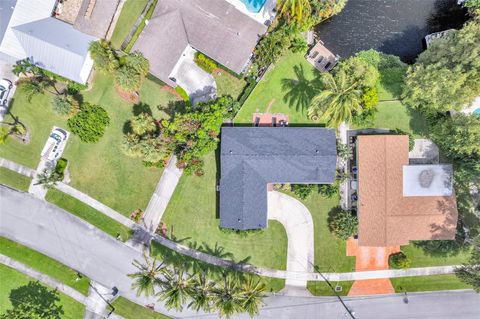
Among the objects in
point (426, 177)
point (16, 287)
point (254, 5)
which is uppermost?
point (254, 5)

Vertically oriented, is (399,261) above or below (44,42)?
below

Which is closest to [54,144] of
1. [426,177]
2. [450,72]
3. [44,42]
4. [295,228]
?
[44,42]

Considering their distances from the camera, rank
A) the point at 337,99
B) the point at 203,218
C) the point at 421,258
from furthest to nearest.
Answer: the point at 421,258
the point at 203,218
the point at 337,99

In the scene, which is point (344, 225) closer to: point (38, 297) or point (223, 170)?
point (223, 170)

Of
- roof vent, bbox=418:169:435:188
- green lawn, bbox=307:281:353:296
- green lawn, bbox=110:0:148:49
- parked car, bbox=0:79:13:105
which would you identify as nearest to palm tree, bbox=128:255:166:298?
green lawn, bbox=307:281:353:296

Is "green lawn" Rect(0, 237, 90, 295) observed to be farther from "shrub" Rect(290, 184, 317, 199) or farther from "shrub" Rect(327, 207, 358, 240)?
"shrub" Rect(327, 207, 358, 240)

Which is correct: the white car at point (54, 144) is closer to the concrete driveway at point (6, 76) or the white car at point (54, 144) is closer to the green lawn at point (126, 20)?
the concrete driveway at point (6, 76)

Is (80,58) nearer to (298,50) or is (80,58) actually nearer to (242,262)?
(298,50)

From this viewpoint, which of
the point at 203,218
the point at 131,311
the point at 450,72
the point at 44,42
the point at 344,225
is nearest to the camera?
the point at 450,72
